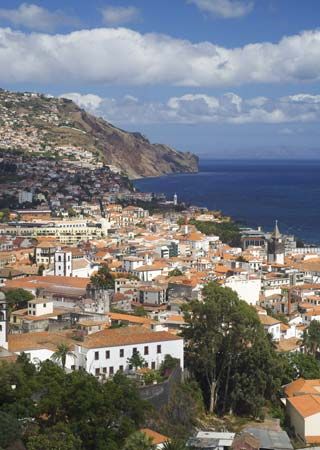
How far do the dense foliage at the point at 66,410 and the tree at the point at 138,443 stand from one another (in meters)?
0.57

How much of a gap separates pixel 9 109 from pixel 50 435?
135m

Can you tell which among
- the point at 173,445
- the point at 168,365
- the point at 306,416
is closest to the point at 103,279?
the point at 168,365

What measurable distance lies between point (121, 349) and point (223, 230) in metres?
45.6

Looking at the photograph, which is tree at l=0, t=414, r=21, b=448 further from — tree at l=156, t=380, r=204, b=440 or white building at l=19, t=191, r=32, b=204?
white building at l=19, t=191, r=32, b=204

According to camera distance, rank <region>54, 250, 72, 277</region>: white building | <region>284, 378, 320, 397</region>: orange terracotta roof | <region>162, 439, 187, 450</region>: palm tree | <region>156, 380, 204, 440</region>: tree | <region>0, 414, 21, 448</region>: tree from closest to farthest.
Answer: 1. <region>0, 414, 21, 448</region>: tree
2. <region>162, 439, 187, 450</region>: palm tree
3. <region>156, 380, 204, 440</region>: tree
4. <region>284, 378, 320, 397</region>: orange terracotta roof
5. <region>54, 250, 72, 277</region>: white building

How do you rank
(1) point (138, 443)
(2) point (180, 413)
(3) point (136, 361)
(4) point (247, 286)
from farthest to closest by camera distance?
(4) point (247, 286) < (3) point (136, 361) < (2) point (180, 413) < (1) point (138, 443)

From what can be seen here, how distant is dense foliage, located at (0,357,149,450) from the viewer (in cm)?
A: 1636

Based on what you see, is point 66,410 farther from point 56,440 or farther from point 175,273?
point 175,273

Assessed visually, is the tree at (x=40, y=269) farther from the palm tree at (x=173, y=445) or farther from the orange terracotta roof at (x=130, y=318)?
the palm tree at (x=173, y=445)

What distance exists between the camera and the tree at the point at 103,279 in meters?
36.4

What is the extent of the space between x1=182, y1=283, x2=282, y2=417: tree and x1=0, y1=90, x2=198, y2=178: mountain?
97798 millimetres

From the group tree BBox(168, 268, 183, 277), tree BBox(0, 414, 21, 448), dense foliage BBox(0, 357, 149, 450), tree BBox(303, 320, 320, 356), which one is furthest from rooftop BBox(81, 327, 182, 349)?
tree BBox(168, 268, 183, 277)

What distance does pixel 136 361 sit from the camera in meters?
23.1

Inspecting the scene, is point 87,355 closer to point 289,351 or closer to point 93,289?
point 289,351
